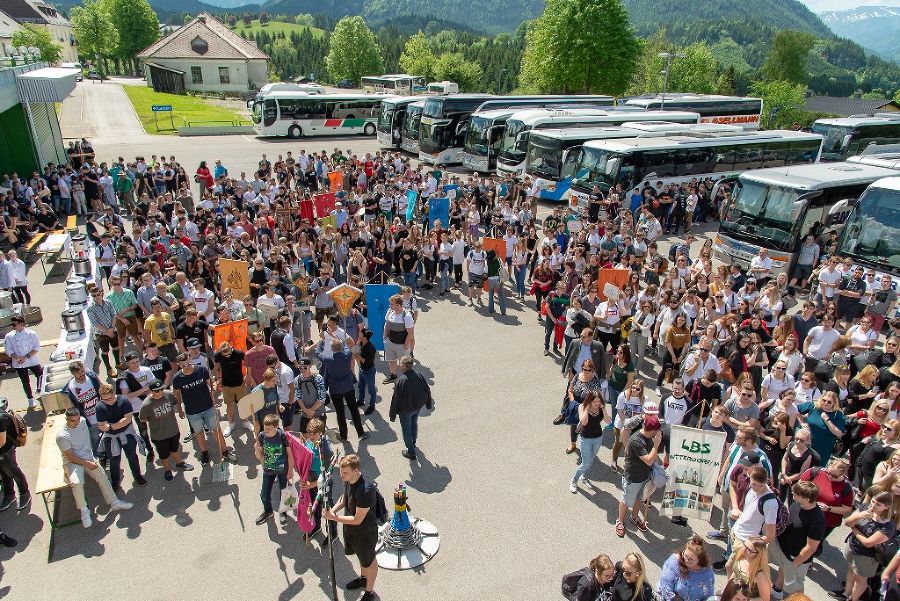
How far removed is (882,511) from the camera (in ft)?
18.3

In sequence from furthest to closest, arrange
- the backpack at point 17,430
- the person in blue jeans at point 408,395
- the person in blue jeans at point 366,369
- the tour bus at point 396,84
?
the tour bus at point 396,84
the person in blue jeans at point 366,369
the person in blue jeans at point 408,395
the backpack at point 17,430

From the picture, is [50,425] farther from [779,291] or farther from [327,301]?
[779,291]

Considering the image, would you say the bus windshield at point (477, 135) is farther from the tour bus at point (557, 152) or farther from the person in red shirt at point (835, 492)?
the person in red shirt at point (835, 492)

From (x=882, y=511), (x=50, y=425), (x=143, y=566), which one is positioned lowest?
(x=143, y=566)

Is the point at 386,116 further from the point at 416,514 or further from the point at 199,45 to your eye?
the point at 199,45

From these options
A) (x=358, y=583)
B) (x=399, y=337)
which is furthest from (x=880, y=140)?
(x=358, y=583)

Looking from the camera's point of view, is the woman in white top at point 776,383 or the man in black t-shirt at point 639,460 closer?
the man in black t-shirt at point 639,460

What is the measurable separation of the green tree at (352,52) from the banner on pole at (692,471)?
8461 centimetres

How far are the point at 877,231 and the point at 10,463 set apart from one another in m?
17.6

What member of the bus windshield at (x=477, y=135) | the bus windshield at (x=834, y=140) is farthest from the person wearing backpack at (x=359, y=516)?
the bus windshield at (x=834, y=140)

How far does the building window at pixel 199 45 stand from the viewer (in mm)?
75438

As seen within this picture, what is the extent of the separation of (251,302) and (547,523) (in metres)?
6.81

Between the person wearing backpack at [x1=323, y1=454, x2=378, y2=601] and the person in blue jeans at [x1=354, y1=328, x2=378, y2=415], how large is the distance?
3.28m

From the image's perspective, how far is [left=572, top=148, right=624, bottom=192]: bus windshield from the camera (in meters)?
21.4
